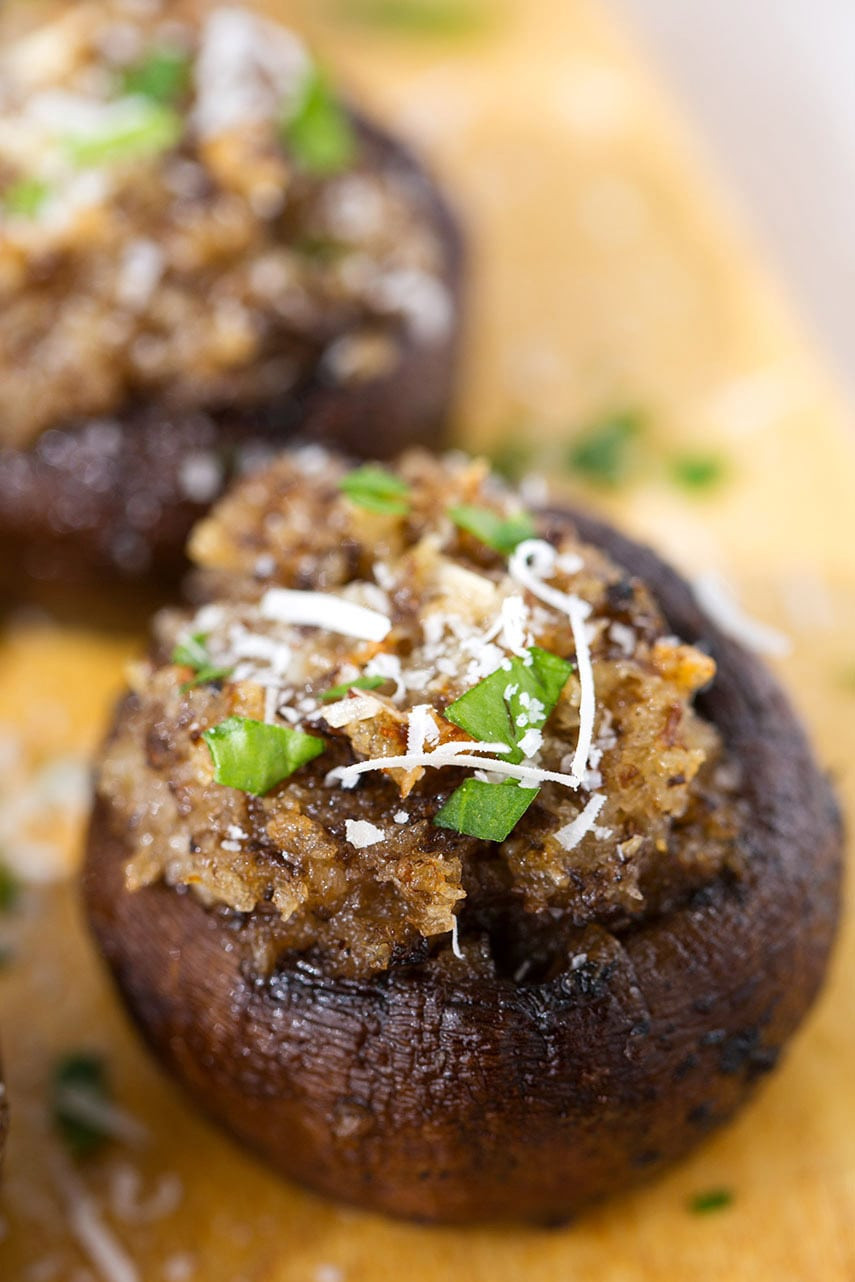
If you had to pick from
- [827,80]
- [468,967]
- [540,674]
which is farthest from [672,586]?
[827,80]

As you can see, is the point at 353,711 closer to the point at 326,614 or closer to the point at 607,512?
the point at 326,614

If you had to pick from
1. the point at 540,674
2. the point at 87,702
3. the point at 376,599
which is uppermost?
the point at 540,674

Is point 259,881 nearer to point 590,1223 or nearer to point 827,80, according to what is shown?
point 590,1223

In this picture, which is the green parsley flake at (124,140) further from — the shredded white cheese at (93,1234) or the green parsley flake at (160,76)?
the shredded white cheese at (93,1234)

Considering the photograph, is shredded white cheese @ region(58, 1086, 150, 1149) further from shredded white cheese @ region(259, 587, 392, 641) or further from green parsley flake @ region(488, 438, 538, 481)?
green parsley flake @ region(488, 438, 538, 481)

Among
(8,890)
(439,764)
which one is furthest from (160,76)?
(439,764)

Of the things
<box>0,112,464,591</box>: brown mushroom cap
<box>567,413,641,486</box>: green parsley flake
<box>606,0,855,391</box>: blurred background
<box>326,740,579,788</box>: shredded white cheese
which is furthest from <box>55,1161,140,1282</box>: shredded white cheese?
<box>606,0,855,391</box>: blurred background

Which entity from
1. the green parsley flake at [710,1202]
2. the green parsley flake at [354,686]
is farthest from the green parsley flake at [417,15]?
the green parsley flake at [710,1202]
